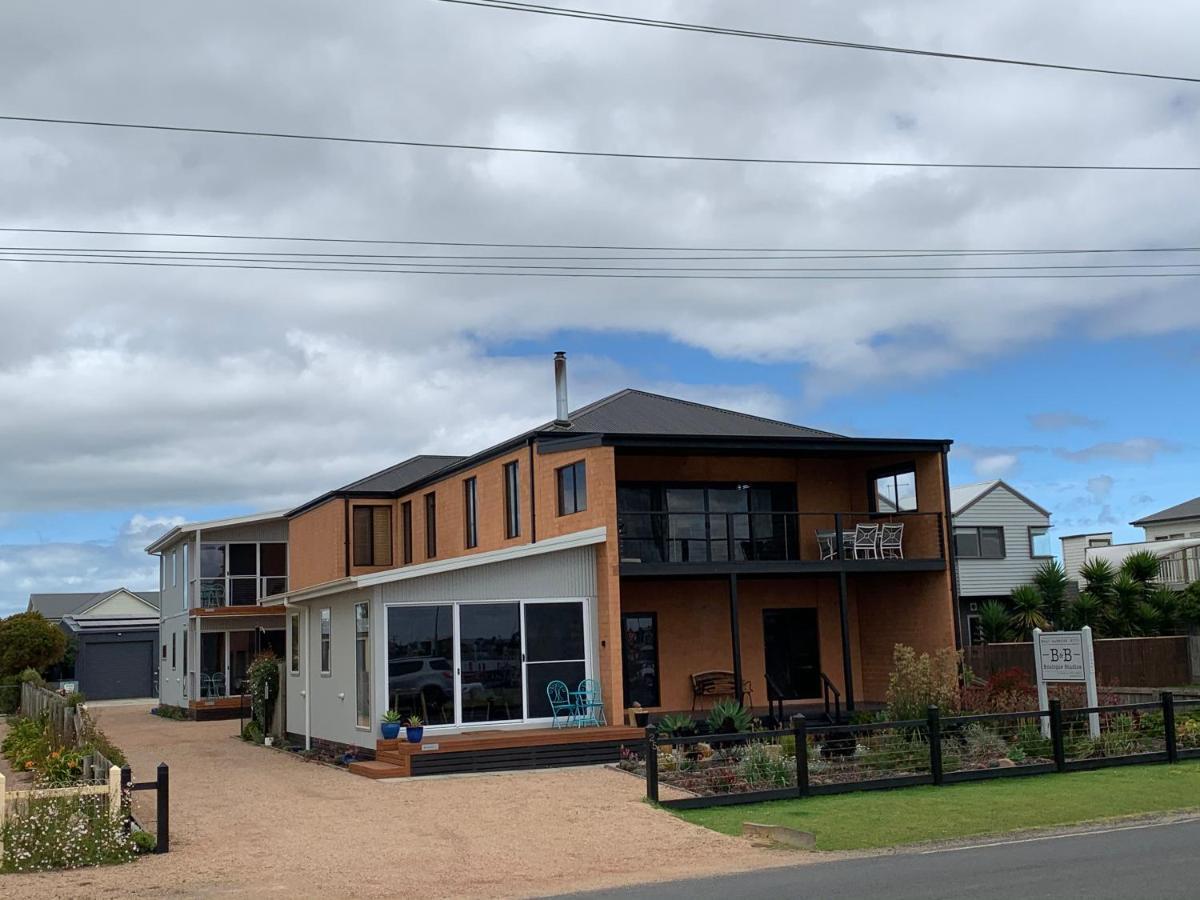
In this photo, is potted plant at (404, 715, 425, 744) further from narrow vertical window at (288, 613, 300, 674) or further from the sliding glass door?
narrow vertical window at (288, 613, 300, 674)

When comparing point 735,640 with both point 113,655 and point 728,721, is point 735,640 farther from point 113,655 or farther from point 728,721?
point 113,655

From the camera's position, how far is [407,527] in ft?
106

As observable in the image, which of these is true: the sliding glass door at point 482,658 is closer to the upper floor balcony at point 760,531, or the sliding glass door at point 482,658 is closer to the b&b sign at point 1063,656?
the upper floor balcony at point 760,531

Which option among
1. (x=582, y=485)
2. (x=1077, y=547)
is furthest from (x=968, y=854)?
(x=1077, y=547)

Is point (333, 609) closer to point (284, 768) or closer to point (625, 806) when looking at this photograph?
point (284, 768)

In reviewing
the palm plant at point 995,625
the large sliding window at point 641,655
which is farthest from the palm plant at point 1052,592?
the large sliding window at point 641,655

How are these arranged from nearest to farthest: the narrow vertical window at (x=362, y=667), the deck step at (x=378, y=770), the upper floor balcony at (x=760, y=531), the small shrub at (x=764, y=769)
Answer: the small shrub at (x=764, y=769) → the deck step at (x=378, y=770) → the narrow vertical window at (x=362, y=667) → the upper floor balcony at (x=760, y=531)

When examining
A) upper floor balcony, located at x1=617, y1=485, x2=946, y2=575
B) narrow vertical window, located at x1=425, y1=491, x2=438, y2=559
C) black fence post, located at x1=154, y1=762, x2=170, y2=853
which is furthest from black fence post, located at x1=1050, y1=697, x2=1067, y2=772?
narrow vertical window, located at x1=425, y1=491, x2=438, y2=559

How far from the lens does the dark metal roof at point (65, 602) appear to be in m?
62.8

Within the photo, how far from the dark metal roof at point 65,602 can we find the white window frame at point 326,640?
42.0 meters

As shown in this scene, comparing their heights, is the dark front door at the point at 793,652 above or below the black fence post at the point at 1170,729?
above

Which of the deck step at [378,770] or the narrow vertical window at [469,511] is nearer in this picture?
the deck step at [378,770]

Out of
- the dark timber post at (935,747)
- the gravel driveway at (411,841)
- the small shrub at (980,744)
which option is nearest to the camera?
the gravel driveway at (411,841)

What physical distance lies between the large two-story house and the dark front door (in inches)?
1.6
